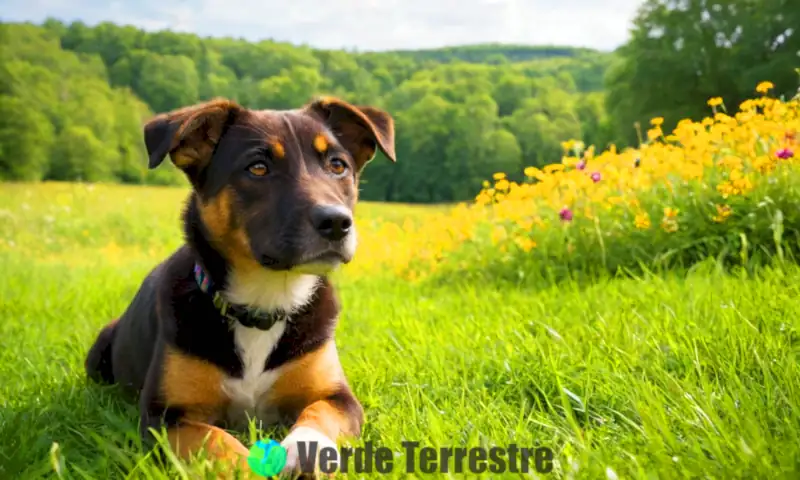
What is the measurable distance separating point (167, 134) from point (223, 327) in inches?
36.8

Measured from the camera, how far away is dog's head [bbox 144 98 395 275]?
292 centimetres

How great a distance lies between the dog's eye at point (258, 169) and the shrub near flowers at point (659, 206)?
3.08m

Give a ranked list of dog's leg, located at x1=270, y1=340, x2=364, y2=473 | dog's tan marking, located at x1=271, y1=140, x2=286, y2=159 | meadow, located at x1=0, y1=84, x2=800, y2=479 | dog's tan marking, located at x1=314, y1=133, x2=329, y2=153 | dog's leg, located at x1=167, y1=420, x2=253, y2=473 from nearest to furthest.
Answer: meadow, located at x1=0, y1=84, x2=800, y2=479 < dog's leg, located at x1=167, y1=420, x2=253, y2=473 < dog's leg, located at x1=270, y1=340, x2=364, y2=473 < dog's tan marking, located at x1=271, y1=140, x2=286, y2=159 < dog's tan marking, located at x1=314, y1=133, x2=329, y2=153

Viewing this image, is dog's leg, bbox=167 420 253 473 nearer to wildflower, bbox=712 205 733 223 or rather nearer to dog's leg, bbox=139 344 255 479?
dog's leg, bbox=139 344 255 479

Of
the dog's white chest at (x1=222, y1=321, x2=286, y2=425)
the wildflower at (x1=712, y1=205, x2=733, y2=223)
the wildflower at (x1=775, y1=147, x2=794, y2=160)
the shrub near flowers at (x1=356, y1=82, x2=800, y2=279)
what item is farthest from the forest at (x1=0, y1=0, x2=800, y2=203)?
the dog's white chest at (x1=222, y1=321, x2=286, y2=425)

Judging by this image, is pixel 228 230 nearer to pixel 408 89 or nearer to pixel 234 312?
pixel 234 312

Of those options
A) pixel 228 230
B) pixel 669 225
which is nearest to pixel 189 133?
pixel 228 230

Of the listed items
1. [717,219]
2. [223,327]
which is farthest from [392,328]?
[717,219]

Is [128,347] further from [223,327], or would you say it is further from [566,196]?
[566,196]

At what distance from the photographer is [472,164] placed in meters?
32.3

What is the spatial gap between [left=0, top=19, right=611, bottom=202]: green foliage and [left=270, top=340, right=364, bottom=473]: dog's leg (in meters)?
17.0

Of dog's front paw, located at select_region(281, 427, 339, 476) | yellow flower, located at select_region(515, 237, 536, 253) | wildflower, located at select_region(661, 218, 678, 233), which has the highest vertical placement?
wildflower, located at select_region(661, 218, 678, 233)

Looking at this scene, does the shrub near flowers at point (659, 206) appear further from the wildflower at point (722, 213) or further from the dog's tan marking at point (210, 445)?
the dog's tan marking at point (210, 445)

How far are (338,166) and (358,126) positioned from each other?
19.1 inches
